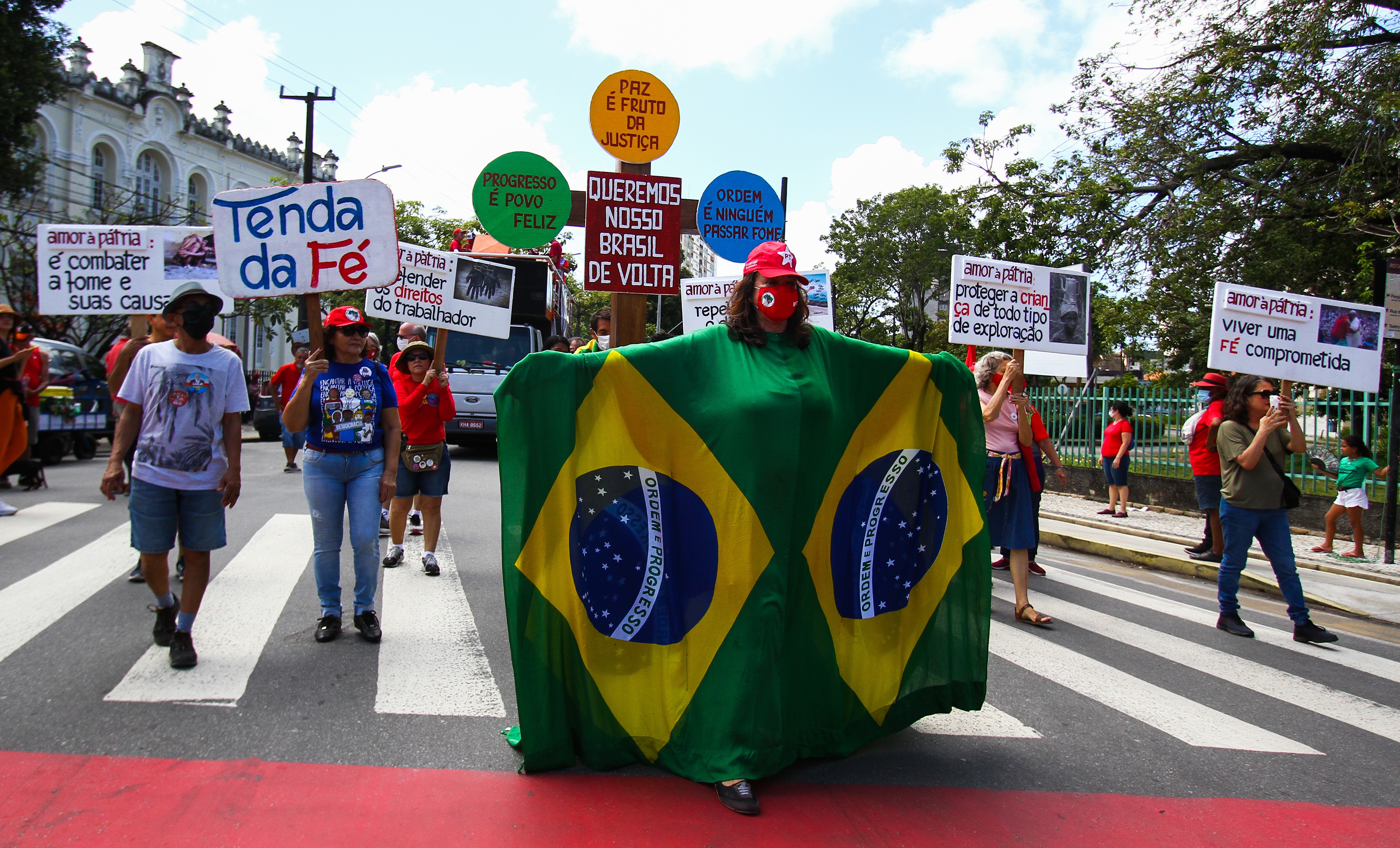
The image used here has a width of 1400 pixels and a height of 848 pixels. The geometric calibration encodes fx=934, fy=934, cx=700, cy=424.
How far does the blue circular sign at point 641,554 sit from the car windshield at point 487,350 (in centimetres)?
1343

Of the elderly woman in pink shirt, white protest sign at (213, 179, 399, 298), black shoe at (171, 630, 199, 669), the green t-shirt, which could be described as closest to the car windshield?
the elderly woman in pink shirt

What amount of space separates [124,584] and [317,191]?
2.90 metres

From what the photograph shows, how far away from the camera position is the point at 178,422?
4.46m

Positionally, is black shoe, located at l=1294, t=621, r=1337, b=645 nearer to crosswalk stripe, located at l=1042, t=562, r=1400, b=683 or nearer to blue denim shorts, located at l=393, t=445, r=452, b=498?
crosswalk stripe, located at l=1042, t=562, r=1400, b=683

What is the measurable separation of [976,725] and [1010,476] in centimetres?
269

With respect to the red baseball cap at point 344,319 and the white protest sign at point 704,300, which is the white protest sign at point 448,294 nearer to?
the white protest sign at point 704,300

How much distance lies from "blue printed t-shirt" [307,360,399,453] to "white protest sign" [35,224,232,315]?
8.73 ft

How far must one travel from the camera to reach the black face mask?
14.8 ft

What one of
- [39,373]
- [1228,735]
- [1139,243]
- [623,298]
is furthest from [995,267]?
[1139,243]

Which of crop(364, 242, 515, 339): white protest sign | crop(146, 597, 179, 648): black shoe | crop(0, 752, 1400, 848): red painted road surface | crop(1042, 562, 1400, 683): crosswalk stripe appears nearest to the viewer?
crop(0, 752, 1400, 848): red painted road surface

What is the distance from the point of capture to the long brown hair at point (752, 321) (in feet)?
11.8

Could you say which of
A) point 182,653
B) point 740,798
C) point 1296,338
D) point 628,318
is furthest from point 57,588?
point 1296,338

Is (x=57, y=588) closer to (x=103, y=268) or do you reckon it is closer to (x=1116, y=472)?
(x=103, y=268)

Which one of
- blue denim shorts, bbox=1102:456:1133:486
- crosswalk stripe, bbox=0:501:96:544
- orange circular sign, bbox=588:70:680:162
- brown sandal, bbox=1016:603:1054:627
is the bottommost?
brown sandal, bbox=1016:603:1054:627
